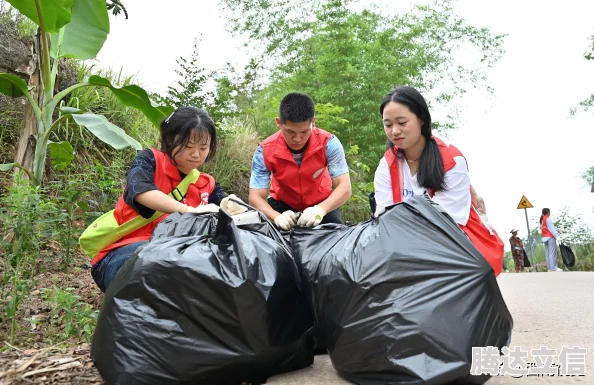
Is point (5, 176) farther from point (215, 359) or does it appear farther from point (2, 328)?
point (215, 359)

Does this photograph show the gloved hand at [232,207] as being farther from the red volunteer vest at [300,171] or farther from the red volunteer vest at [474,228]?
the red volunteer vest at [300,171]

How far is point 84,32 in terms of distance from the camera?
4.98 m

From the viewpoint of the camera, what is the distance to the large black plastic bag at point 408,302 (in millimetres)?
1892

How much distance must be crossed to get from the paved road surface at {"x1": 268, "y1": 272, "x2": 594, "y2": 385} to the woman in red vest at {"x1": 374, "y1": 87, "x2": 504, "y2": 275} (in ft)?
1.98

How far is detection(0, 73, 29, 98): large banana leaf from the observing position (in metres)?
4.41

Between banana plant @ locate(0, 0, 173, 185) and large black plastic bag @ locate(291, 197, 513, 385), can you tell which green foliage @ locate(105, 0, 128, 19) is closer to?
banana plant @ locate(0, 0, 173, 185)

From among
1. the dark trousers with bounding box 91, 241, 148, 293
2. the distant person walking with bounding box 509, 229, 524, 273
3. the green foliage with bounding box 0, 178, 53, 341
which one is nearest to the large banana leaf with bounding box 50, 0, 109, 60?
the green foliage with bounding box 0, 178, 53, 341

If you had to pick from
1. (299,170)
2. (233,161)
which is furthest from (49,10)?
(233,161)

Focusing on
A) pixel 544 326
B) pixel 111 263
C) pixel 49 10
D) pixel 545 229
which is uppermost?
pixel 49 10

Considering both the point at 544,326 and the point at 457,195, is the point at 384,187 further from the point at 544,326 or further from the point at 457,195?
the point at 544,326

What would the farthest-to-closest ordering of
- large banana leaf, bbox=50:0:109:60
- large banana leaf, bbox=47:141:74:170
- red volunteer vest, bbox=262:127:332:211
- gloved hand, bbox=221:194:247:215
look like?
large banana leaf, bbox=50:0:109:60
large banana leaf, bbox=47:141:74:170
red volunteer vest, bbox=262:127:332:211
gloved hand, bbox=221:194:247:215

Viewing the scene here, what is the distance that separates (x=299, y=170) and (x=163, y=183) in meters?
1.08

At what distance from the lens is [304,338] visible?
235 centimetres

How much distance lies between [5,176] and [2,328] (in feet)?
8.96
